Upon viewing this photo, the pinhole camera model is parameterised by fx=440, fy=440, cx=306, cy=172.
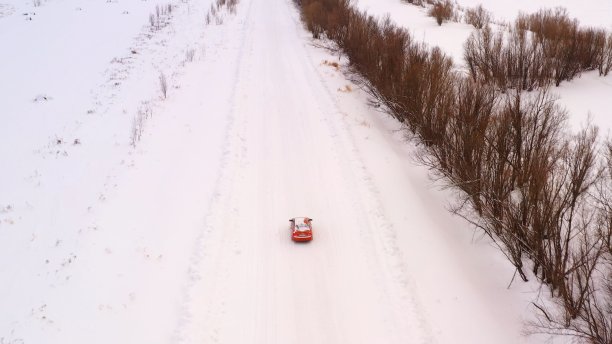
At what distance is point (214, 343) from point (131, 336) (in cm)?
113

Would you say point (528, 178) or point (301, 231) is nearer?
point (528, 178)

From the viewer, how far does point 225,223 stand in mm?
8172

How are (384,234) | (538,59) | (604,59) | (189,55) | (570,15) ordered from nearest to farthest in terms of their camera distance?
(384,234) → (538,59) → (604,59) → (189,55) → (570,15)

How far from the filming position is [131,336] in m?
5.91

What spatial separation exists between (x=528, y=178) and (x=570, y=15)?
19193mm

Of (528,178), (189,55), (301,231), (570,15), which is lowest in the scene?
(301,231)

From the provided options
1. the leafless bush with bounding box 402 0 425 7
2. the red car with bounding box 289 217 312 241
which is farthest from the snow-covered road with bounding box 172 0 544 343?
the leafless bush with bounding box 402 0 425 7

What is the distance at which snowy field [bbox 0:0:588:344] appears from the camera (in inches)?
245

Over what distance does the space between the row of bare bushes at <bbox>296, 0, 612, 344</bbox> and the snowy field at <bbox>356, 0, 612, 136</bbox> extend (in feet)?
2.62

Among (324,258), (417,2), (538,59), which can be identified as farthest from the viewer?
(417,2)

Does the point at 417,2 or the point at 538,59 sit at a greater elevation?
the point at 417,2

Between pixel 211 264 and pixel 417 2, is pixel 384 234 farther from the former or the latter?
pixel 417 2

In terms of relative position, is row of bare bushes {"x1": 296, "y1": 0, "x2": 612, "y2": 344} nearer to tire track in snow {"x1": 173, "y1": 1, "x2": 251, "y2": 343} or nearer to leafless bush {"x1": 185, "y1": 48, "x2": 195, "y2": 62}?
tire track in snow {"x1": 173, "y1": 1, "x2": 251, "y2": 343}

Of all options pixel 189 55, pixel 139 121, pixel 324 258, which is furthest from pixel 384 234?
pixel 189 55
